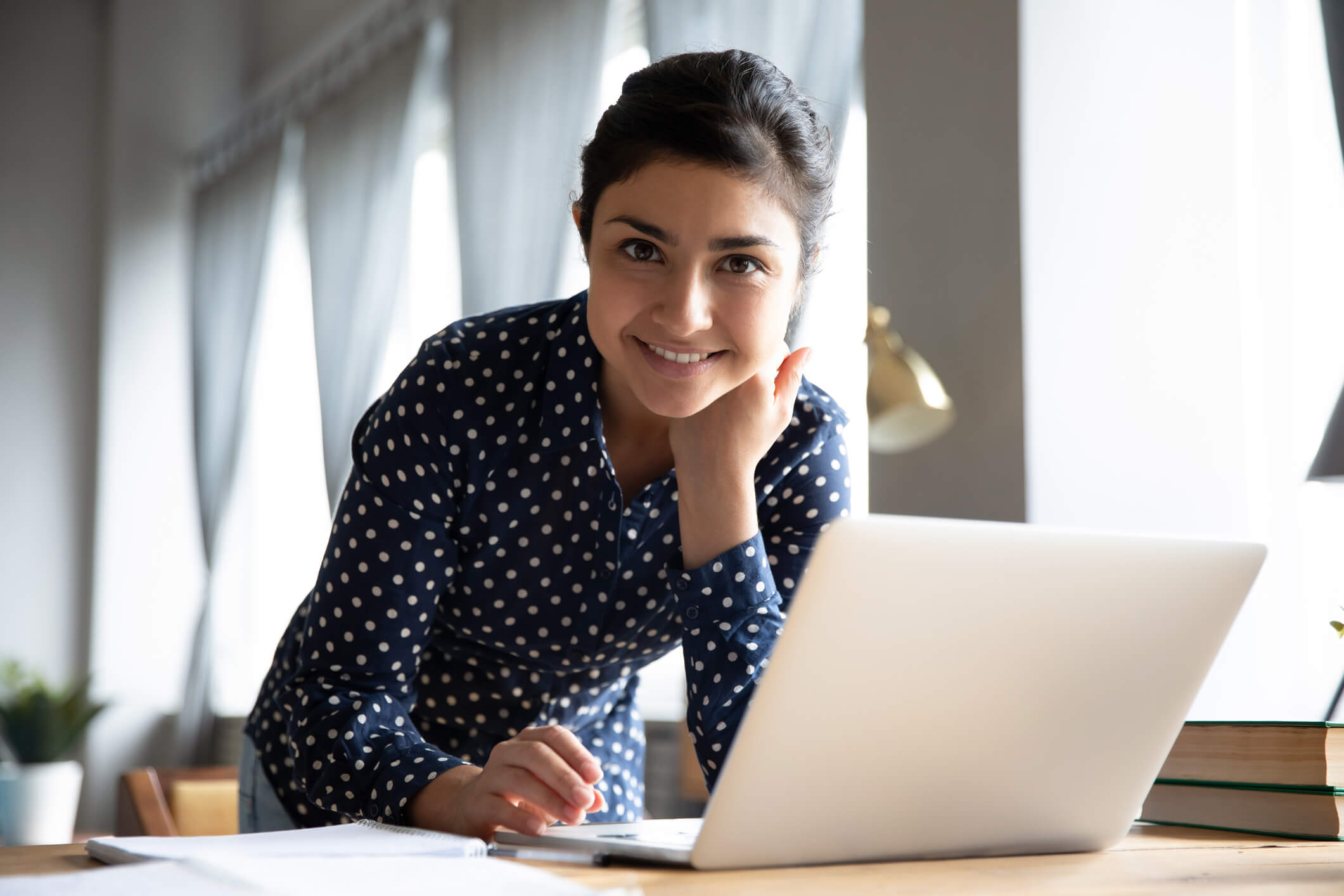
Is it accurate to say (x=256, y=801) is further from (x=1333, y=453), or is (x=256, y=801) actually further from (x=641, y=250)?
(x=1333, y=453)

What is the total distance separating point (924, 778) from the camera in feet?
2.57

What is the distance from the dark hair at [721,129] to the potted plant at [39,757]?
82.1 inches

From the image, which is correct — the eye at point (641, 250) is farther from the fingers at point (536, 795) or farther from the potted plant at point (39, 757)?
the potted plant at point (39, 757)

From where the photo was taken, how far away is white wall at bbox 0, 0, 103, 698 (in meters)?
5.56

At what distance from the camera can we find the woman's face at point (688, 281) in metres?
1.15

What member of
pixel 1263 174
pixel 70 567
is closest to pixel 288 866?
pixel 1263 174

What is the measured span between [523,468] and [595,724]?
1.34ft

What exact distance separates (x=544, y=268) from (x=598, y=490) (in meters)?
2.13

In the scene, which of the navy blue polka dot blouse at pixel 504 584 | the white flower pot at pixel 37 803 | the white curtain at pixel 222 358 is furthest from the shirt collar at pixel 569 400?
the white curtain at pixel 222 358

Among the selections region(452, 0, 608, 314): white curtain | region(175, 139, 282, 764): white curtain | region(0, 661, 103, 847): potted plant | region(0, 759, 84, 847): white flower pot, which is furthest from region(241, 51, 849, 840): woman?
region(175, 139, 282, 764): white curtain

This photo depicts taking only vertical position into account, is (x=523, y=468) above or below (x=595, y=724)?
above

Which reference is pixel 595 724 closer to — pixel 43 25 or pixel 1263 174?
pixel 1263 174

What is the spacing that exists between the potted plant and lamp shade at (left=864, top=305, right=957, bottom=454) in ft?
6.12

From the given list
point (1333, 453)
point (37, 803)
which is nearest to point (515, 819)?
point (1333, 453)
